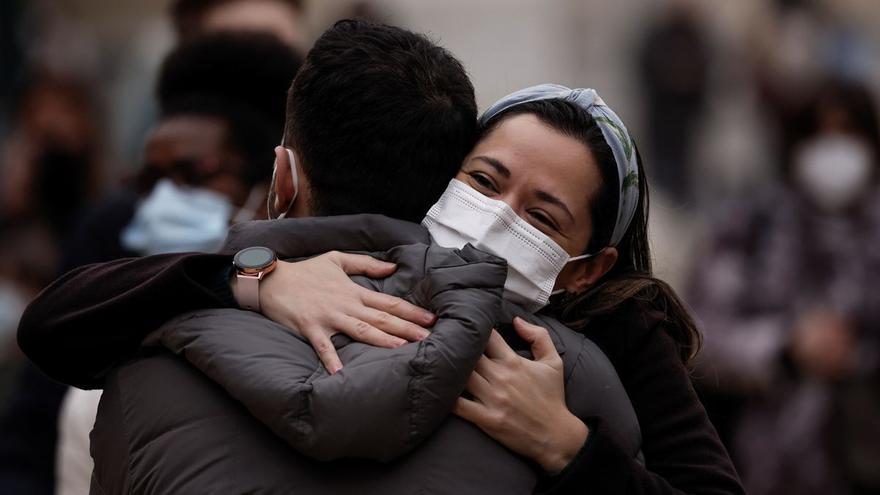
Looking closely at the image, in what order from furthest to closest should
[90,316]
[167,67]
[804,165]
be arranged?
[804,165], [167,67], [90,316]

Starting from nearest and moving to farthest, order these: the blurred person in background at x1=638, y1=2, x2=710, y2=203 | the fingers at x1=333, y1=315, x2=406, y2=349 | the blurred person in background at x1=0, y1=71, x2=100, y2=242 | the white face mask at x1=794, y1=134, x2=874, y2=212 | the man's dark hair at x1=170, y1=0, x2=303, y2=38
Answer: the fingers at x1=333, y1=315, x2=406, y2=349 < the man's dark hair at x1=170, y1=0, x2=303, y2=38 < the white face mask at x1=794, y1=134, x2=874, y2=212 < the blurred person in background at x1=0, y1=71, x2=100, y2=242 < the blurred person in background at x1=638, y1=2, x2=710, y2=203

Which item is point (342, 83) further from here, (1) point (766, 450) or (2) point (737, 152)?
(2) point (737, 152)

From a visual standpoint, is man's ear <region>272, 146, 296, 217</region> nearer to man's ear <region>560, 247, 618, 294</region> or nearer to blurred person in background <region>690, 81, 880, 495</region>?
man's ear <region>560, 247, 618, 294</region>

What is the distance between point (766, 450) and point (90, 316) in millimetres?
4038

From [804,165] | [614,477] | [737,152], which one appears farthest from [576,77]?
[614,477]

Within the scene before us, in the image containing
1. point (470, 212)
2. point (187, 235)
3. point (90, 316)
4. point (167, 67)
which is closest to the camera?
point (90, 316)

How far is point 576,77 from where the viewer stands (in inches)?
471

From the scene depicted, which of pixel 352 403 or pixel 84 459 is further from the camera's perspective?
pixel 84 459

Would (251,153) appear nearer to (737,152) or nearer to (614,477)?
(614,477)

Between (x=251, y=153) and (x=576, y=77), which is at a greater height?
(x=251, y=153)

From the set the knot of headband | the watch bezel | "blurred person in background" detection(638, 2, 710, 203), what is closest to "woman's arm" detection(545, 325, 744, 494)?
the knot of headband

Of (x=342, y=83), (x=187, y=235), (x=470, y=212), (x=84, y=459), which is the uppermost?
(x=342, y=83)

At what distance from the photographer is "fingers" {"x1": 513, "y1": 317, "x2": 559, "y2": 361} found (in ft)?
8.34

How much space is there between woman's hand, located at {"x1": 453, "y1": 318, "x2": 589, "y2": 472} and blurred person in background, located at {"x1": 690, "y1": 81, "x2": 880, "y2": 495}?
137 inches
